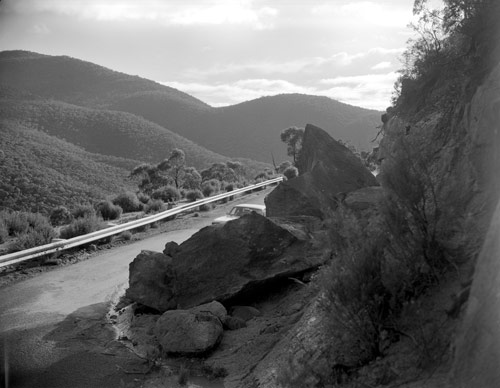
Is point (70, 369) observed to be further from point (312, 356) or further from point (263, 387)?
point (312, 356)

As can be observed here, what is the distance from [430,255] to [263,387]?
2738mm

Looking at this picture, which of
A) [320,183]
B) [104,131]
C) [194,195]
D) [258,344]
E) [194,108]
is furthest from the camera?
Result: [194,108]

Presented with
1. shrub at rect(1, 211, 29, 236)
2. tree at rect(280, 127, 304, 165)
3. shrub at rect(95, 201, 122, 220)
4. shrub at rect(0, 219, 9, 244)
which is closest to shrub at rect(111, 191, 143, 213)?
shrub at rect(95, 201, 122, 220)

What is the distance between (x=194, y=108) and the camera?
133 metres

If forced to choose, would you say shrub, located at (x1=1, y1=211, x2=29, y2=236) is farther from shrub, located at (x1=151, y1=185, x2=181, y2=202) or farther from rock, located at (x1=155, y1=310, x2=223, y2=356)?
shrub, located at (x1=151, y1=185, x2=181, y2=202)

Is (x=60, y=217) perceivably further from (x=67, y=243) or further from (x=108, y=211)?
(x=67, y=243)

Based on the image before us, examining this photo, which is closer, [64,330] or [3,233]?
[64,330]

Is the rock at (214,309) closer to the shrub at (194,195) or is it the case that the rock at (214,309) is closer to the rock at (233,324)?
the rock at (233,324)

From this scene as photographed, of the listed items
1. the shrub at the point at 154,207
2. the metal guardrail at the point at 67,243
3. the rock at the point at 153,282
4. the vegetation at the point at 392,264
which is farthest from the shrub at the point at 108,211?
the vegetation at the point at 392,264

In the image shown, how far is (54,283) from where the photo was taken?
13.2 metres

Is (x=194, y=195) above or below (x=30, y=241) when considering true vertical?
below

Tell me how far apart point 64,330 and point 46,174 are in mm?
42370

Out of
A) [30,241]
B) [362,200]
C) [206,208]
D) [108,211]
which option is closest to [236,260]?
[362,200]

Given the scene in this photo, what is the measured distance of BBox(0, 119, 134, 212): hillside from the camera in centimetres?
Answer: 4159
